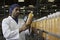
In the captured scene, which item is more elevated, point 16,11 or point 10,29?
point 16,11

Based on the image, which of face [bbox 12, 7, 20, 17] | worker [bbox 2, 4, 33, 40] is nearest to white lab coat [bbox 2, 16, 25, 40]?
worker [bbox 2, 4, 33, 40]

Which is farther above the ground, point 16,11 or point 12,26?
point 16,11

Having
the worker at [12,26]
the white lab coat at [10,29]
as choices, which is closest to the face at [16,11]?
the worker at [12,26]

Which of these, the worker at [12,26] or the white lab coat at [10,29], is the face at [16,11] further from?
the white lab coat at [10,29]

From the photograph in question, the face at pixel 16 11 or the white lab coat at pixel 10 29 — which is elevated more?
the face at pixel 16 11

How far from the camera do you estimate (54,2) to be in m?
6.21

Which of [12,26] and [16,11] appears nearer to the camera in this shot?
[16,11]

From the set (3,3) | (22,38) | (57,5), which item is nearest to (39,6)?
(57,5)

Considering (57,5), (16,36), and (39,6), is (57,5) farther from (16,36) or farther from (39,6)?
(16,36)

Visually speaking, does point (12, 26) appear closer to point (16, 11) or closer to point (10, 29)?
point (10, 29)

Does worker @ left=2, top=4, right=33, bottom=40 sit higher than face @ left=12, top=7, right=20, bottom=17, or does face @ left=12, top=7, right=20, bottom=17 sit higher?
face @ left=12, top=7, right=20, bottom=17

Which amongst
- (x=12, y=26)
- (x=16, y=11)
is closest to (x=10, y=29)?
(x=12, y=26)

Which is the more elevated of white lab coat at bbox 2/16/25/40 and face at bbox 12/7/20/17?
face at bbox 12/7/20/17

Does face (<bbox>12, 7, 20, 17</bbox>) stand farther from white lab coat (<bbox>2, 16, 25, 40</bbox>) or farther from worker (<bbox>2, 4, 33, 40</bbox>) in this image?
white lab coat (<bbox>2, 16, 25, 40</bbox>)
